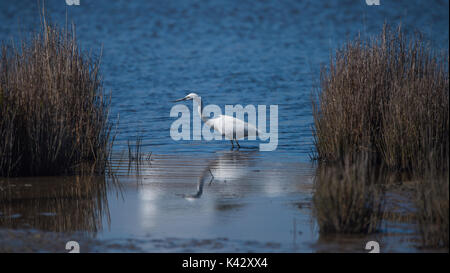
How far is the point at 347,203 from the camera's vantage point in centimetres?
604

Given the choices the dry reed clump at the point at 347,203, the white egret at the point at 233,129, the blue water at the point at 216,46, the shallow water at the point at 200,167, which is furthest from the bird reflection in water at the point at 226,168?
the dry reed clump at the point at 347,203

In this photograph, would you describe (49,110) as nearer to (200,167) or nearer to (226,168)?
(200,167)

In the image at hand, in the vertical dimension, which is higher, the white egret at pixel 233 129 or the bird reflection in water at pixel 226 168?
the white egret at pixel 233 129

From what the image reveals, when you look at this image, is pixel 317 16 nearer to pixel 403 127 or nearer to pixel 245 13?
pixel 245 13

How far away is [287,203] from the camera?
748 centimetres

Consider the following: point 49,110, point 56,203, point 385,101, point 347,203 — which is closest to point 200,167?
point 49,110

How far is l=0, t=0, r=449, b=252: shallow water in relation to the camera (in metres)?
6.32

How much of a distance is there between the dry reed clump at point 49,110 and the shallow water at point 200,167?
304mm

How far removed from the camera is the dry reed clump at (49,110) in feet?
27.8

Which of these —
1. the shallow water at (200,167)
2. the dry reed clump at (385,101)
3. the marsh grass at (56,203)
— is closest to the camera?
the shallow water at (200,167)

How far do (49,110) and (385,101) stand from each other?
13.6ft

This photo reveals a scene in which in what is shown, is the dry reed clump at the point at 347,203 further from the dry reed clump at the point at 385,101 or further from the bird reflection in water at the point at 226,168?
the dry reed clump at the point at 385,101
